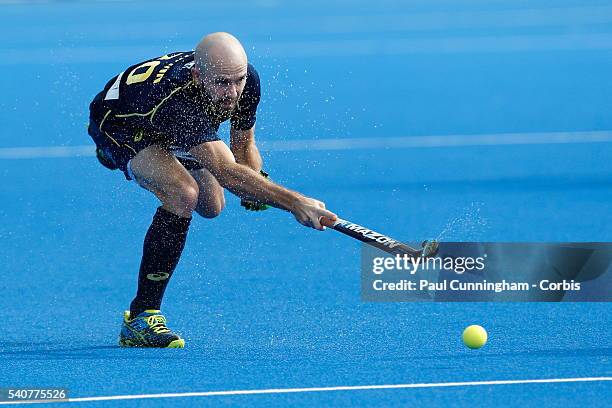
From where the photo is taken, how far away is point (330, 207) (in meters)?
10.4

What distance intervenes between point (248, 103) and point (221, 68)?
68cm

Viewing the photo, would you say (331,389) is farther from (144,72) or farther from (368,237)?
(144,72)

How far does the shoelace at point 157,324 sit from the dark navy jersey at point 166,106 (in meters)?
0.79

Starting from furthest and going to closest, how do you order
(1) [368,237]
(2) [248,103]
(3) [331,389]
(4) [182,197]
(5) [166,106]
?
(2) [248,103] < (4) [182,197] < (5) [166,106] < (1) [368,237] < (3) [331,389]

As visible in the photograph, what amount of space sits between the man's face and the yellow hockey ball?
4.66 ft

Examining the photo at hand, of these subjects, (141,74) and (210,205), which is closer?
(141,74)

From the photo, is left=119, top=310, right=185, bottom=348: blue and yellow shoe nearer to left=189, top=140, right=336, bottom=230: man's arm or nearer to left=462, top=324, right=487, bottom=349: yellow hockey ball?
left=189, top=140, right=336, bottom=230: man's arm

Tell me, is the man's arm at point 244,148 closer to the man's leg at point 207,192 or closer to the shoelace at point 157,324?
the man's leg at point 207,192

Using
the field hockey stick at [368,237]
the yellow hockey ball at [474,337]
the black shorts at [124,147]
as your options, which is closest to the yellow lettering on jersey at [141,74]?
the black shorts at [124,147]

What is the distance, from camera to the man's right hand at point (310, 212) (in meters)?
6.12

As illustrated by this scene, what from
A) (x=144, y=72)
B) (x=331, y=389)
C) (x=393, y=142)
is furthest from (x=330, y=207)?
(x=331, y=389)

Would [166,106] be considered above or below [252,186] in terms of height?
above

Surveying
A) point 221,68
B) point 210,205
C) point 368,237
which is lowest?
point 368,237

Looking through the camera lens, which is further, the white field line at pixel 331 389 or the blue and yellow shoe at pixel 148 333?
the blue and yellow shoe at pixel 148 333
